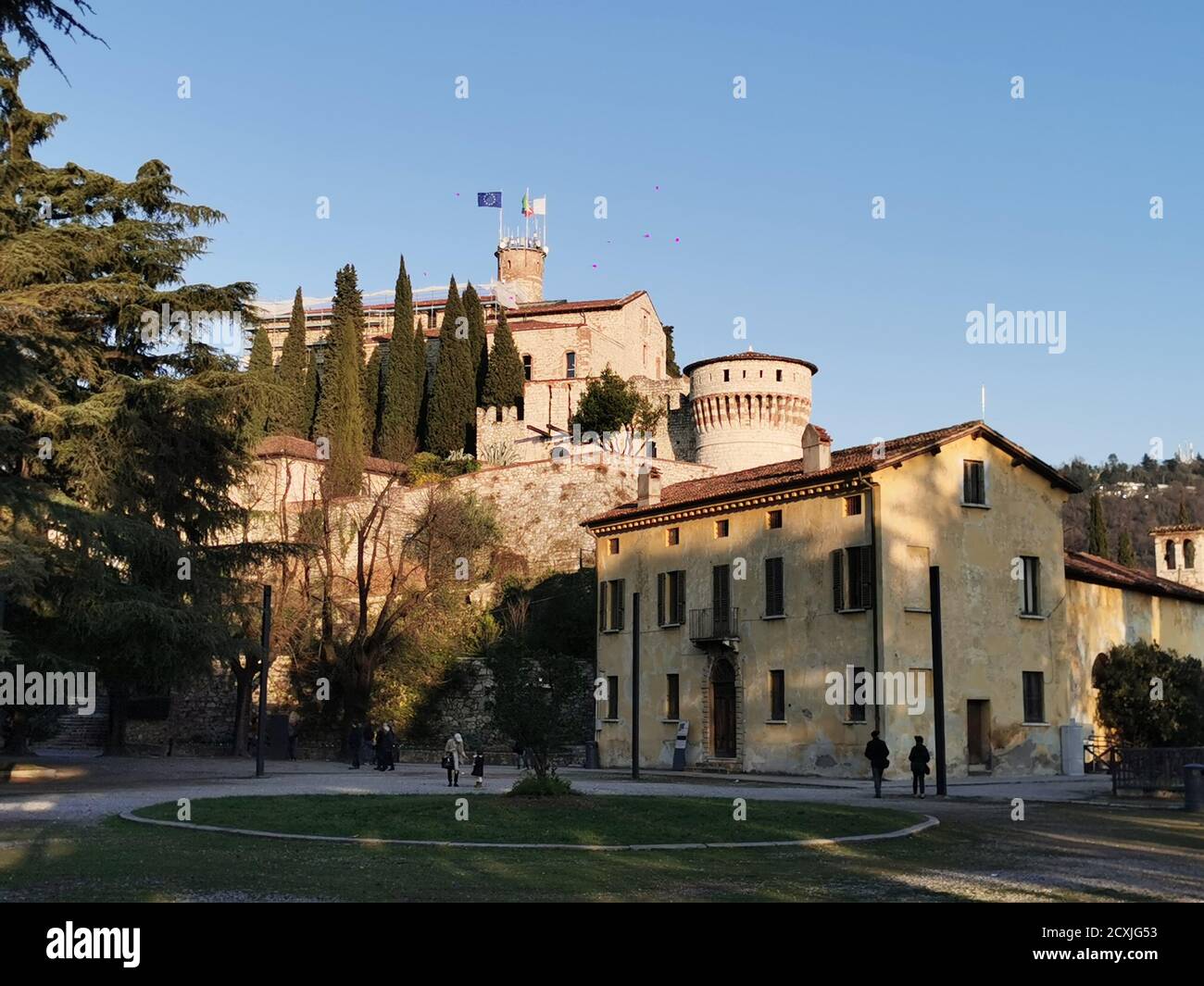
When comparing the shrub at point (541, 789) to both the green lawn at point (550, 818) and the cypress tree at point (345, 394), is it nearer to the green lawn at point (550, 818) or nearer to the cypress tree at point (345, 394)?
the green lawn at point (550, 818)

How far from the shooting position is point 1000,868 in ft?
44.4

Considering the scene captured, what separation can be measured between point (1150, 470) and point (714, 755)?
15745 centimetres

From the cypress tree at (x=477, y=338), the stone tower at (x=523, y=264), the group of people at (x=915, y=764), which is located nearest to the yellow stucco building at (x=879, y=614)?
the group of people at (x=915, y=764)

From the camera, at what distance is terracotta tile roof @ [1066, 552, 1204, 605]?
41594mm

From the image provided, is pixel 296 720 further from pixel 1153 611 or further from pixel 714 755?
pixel 1153 611

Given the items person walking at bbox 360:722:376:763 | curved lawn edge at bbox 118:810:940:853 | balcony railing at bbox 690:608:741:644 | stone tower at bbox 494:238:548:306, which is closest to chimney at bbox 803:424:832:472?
balcony railing at bbox 690:608:741:644

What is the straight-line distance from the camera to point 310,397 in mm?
81688

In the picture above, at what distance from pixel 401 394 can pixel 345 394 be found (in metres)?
7.84

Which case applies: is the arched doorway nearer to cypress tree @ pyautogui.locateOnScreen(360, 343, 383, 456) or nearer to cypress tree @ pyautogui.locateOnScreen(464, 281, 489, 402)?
cypress tree @ pyautogui.locateOnScreen(360, 343, 383, 456)

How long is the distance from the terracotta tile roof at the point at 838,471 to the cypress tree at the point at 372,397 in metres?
36.3

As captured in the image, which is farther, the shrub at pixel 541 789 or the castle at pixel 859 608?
the castle at pixel 859 608

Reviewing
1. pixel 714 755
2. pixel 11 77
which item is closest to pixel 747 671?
pixel 714 755

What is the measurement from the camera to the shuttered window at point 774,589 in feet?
129
